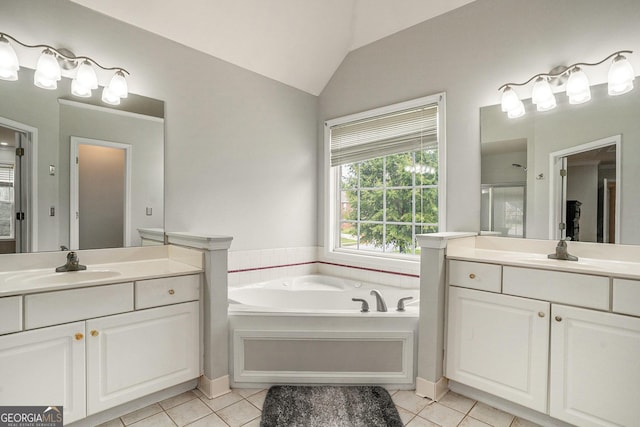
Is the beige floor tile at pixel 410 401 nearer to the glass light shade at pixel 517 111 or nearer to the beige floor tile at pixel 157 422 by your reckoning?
the beige floor tile at pixel 157 422

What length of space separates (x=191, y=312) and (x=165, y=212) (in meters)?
0.83

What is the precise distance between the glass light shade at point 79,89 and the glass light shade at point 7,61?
259 mm

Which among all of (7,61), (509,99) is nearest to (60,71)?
(7,61)

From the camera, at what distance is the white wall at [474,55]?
1.93 metres

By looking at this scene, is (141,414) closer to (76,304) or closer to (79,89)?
(76,304)

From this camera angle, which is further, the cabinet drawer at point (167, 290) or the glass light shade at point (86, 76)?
the glass light shade at point (86, 76)

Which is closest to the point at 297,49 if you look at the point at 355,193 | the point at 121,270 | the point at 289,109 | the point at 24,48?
the point at 289,109

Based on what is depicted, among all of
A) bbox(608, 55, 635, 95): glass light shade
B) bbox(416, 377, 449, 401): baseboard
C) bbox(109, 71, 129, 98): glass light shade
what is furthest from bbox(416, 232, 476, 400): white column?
bbox(109, 71, 129, 98): glass light shade

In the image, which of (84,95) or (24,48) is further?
(84,95)

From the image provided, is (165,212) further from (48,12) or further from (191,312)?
(48,12)

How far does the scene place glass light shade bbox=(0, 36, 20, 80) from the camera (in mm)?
1760

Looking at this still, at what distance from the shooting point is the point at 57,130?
6.36ft

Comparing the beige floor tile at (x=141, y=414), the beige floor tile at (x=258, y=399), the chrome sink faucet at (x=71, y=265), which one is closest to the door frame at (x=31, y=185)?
the chrome sink faucet at (x=71, y=265)

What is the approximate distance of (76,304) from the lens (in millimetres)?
1574
